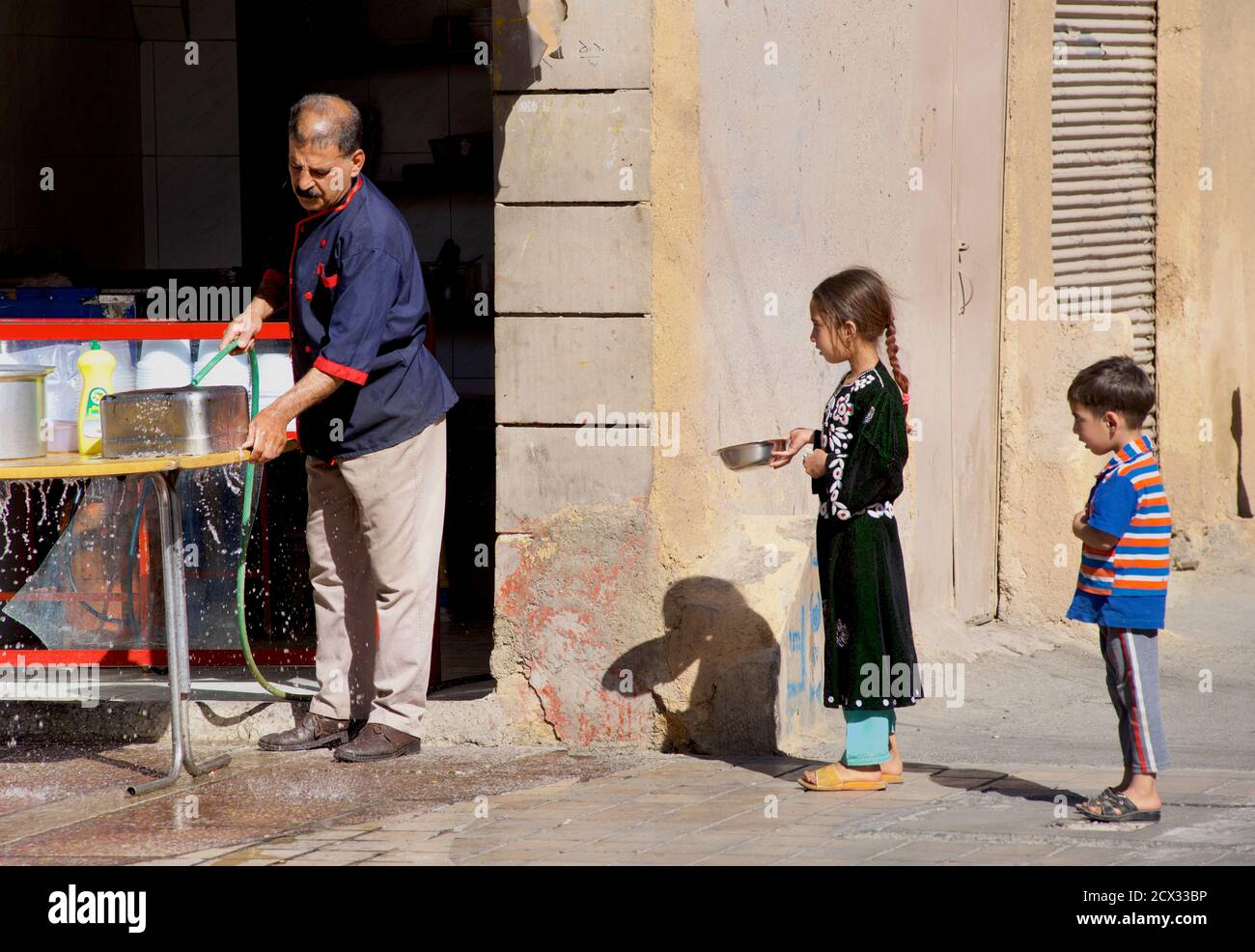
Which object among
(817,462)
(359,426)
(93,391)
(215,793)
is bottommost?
(215,793)

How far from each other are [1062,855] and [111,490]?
376 centimetres

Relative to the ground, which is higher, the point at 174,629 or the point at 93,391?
the point at 93,391

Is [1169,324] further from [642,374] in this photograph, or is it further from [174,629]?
[174,629]

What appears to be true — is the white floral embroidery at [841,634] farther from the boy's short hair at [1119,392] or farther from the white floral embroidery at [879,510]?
the boy's short hair at [1119,392]

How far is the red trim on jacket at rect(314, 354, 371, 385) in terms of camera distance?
501 centimetres

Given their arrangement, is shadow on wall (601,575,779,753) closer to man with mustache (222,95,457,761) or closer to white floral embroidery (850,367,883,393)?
man with mustache (222,95,457,761)

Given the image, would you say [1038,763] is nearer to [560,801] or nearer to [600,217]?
[560,801]

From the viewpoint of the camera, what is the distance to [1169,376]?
938 cm

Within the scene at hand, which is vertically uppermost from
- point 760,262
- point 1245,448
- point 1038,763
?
point 760,262

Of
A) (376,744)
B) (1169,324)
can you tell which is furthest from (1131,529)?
(1169,324)

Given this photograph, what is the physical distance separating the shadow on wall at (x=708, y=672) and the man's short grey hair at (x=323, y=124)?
1849mm

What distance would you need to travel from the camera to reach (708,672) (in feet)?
18.1

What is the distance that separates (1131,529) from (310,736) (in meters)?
2.80
